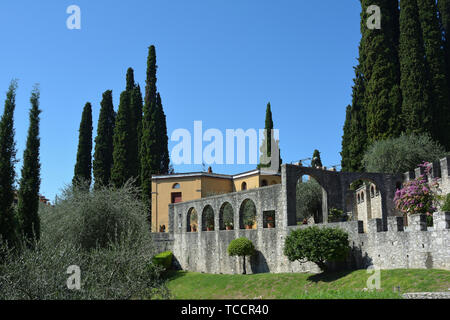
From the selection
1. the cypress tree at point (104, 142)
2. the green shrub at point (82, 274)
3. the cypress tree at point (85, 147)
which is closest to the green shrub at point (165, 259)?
the cypress tree at point (104, 142)

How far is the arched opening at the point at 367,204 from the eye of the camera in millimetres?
31734

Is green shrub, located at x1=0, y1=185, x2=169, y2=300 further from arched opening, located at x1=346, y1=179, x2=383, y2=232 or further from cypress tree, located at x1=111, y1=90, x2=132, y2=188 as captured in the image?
cypress tree, located at x1=111, y1=90, x2=132, y2=188

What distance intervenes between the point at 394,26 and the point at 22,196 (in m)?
36.7

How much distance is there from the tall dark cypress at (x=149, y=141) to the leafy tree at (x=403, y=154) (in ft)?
77.3

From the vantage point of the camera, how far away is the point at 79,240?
27.9 metres

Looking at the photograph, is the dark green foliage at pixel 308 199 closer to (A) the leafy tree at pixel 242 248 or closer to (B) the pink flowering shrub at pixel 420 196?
(A) the leafy tree at pixel 242 248

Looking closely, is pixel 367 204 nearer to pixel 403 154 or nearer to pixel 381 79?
pixel 403 154

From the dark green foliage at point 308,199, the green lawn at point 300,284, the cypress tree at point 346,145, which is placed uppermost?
the cypress tree at point 346,145

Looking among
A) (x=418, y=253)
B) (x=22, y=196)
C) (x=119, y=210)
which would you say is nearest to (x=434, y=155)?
(x=418, y=253)

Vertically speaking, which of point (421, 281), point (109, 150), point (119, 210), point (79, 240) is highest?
point (109, 150)

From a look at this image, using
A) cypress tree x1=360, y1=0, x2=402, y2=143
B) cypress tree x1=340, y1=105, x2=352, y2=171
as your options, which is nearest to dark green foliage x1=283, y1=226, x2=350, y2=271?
cypress tree x1=360, y1=0, x2=402, y2=143

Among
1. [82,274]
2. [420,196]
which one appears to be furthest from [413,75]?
[82,274]

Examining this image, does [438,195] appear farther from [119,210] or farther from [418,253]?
[119,210]

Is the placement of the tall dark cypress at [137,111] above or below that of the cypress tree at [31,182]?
above
